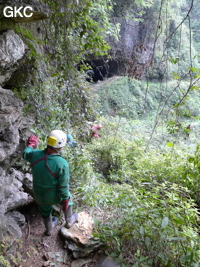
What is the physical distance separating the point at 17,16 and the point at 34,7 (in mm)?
251

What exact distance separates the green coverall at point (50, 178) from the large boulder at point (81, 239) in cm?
59

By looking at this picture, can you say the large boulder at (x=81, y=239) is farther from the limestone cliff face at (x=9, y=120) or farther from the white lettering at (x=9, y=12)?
the white lettering at (x=9, y=12)

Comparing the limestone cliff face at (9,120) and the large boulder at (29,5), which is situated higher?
the large boulder at (29,5)

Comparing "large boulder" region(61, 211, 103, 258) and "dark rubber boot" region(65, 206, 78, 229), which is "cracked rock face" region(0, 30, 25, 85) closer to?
"dark rubber boot" region(65, 206, 78, 229)

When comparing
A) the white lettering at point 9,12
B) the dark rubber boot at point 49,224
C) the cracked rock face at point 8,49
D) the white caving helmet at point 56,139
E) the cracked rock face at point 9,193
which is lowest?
the dark rubber boot at point 49,224

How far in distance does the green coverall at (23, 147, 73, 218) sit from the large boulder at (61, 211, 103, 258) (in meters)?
0.59

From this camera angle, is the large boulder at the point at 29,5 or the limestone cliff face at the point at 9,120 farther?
the limestone cliff face at the point at 9,120

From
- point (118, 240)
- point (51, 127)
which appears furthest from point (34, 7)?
point (118, 240)

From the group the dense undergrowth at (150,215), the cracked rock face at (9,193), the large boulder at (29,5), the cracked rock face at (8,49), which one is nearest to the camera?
the dense undergrowth at (150,215)

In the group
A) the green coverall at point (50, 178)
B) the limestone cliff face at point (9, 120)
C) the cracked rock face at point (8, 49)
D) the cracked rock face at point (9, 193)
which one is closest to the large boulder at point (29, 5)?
the limestone cliff face at point (9, 120)

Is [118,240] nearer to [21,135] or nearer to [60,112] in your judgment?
[21,135]

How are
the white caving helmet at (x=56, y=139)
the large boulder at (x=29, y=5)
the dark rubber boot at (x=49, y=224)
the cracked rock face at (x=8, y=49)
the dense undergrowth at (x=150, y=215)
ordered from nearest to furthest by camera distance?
the dense undergrowth at (x=150, y=215) → the large boulder at (x=29, y=5) → the white caving helmet at (x=56, y=139) → the cracked rock face at (x=8, y=49) → the dark rubber boot at (x=49, y=224)

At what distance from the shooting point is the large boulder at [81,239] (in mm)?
2654

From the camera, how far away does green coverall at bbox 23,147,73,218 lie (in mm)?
2588
